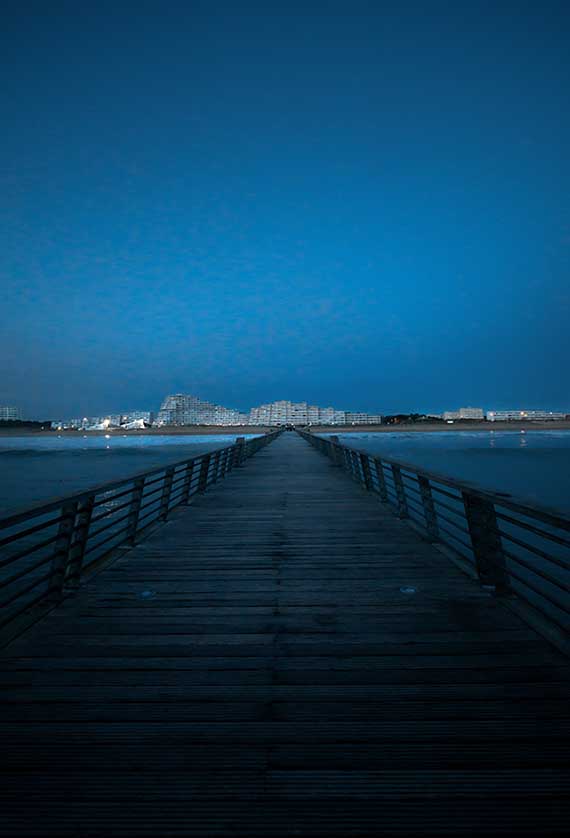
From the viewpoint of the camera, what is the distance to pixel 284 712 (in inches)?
90.0

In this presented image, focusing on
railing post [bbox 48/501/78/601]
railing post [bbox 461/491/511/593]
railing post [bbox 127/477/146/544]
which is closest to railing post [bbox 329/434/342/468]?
railing post [bbox 127/477/146/544]

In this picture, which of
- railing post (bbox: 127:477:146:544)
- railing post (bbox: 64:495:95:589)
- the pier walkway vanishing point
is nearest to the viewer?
the pier walkway vanishing point

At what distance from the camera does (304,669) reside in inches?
107

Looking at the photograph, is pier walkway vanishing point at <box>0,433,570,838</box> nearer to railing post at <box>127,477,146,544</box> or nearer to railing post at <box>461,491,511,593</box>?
railing post at <box>461,491,511,593</box>

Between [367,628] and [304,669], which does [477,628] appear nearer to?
[367,628]

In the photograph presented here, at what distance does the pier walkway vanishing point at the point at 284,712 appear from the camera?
1.71m

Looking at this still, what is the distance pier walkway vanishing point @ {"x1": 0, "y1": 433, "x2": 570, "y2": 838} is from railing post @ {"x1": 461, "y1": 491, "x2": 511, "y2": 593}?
170mm

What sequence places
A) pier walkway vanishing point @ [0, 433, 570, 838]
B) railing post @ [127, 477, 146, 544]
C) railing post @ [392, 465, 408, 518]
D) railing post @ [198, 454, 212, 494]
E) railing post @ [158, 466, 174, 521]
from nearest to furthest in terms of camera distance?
1. pier walkway vanishing point @ [0, 433, 570, 838]
2. railing post @ [127, 477, 146, 544]
3. railing post @ [392, 465, 408, 518]
4. railing post @ [158, 466, 174, 521]
5. railing post @ [198, 454, 212, 494]

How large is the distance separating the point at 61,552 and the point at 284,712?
2601 millimetres

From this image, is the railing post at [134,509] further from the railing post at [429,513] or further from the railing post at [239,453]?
the railing post at [239,453]

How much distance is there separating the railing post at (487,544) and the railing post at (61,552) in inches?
149

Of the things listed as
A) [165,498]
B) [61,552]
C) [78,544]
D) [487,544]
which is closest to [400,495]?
[487,544]

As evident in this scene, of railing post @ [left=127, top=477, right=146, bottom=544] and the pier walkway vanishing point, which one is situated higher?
railing post @ [left=127, top=477, right=146, bottom=544]

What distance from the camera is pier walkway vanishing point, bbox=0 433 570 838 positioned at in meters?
1.71
